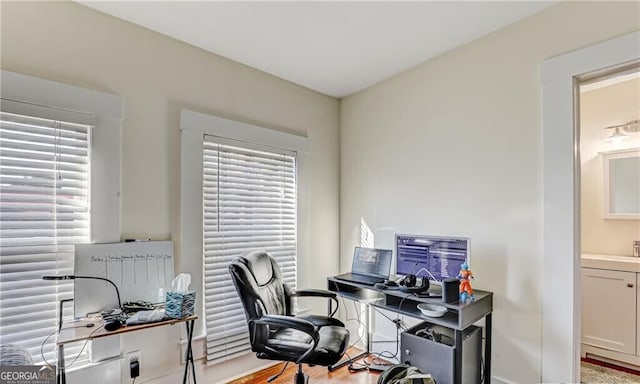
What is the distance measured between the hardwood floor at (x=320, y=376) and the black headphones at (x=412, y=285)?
34.0 inches

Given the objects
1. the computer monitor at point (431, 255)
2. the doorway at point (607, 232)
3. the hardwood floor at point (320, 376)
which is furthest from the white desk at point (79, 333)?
the doorway at point (607, 232)

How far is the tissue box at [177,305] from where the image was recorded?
1.92 metres

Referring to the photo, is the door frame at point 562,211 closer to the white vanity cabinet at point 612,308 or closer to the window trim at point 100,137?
→ the white vanity cabinet at point 612,308

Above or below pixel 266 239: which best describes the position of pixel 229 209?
above

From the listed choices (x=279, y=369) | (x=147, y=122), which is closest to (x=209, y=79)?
(x=147, y=122)

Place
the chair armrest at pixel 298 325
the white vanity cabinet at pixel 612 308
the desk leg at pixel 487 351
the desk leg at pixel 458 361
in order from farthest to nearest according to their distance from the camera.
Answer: the white vanity cabinet at pixel 612 308 → the desk leg at pixel 487 351 → the desk leg at pixel 458 361 → the chair armrest at pixel 298 325

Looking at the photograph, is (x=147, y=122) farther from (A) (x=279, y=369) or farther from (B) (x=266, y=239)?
(A) (x=279, y=369)

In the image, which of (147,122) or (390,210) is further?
(390,210)

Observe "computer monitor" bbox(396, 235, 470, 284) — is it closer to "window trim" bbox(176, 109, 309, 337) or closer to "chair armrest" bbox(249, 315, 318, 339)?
"chair armrest" bbox(249, 315, 318, 339)

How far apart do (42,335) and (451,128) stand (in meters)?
3.03

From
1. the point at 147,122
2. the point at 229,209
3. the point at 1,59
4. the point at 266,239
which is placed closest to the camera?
the point at 1,59

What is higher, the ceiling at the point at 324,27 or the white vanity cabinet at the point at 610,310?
the ceiling at the point at 324,27

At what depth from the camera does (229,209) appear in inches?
105

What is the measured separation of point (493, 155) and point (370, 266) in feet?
4.31
